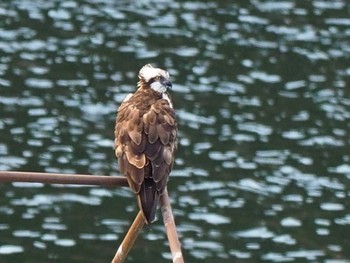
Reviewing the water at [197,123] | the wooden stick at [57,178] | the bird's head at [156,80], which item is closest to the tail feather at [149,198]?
the wooden stick at [57,178]

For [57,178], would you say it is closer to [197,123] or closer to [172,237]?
[172,237]

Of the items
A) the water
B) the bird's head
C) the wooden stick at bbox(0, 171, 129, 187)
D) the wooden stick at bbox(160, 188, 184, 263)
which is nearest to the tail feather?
the wooden stick at bbox(160, 188, 184, 263)

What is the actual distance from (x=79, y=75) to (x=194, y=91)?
76.5 inches

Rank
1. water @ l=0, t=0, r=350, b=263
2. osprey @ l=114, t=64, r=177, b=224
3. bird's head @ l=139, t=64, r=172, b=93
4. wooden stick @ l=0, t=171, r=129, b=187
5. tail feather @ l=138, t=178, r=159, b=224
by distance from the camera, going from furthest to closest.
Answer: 1. water @ l=0, t=0, r=350, b=263
2. bird's head @ l=139, t=64, r=172, b=93
3. osprey @ l=114, t=64, r=177, b=224
4. tail feather @ l=138, t=178, r=159, b=224
5. wooden stick @ l=0, t=171, r=129, b=187

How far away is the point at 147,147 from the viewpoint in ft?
27.9

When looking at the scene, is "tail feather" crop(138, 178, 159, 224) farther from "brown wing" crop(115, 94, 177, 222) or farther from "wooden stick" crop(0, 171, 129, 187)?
"wooden stick" crop(0, 171, 129, 187)

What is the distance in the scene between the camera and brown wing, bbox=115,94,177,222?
26.4 feet

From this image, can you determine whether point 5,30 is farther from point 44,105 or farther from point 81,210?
point 81,210

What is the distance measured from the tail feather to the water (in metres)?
7.84

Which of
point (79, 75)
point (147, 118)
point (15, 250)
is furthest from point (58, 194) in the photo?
point (147, 118)

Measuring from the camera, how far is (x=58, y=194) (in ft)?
57.0

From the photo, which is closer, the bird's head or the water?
the bird's head

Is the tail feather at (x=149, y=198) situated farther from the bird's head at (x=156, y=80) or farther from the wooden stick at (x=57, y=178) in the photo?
the bird's head at (x=156, y=80)

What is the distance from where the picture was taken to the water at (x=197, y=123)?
16406 mm
